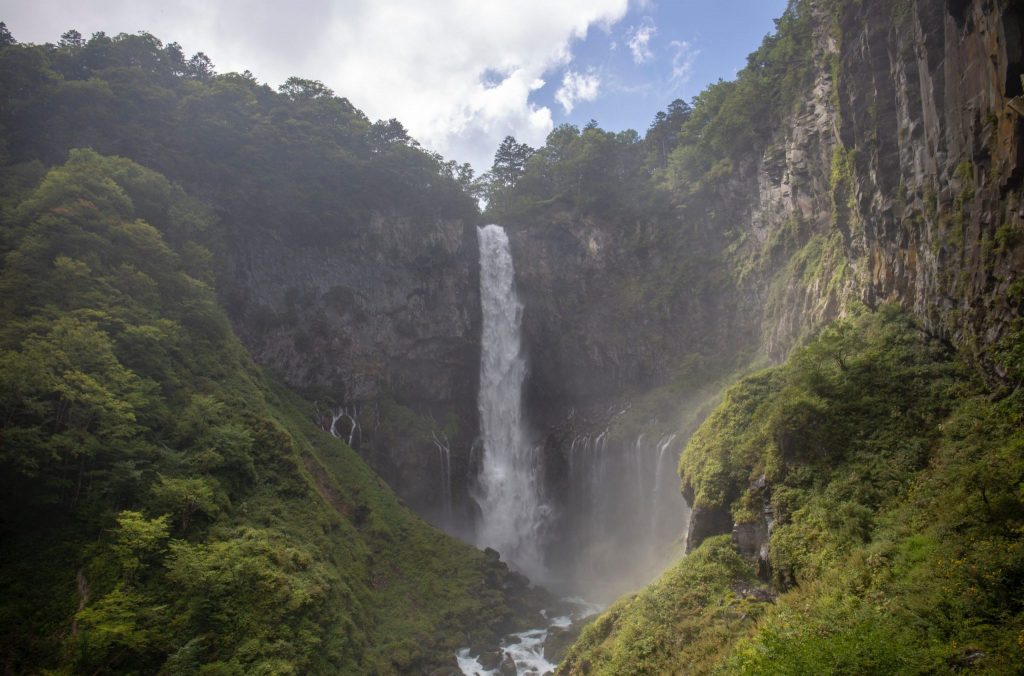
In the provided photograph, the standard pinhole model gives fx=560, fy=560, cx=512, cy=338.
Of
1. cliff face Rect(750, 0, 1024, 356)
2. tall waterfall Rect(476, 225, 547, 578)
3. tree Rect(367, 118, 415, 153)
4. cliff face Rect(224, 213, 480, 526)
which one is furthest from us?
tree Rect(367, 118, 415, 153)

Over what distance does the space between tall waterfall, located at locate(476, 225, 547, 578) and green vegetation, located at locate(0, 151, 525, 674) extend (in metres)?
9.73

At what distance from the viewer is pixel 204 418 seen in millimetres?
20297

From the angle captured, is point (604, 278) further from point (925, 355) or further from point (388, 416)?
point (925, 355)

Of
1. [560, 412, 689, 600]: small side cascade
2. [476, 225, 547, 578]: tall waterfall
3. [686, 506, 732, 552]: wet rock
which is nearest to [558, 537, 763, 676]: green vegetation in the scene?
[686, 506, 732, 552]: wet rock

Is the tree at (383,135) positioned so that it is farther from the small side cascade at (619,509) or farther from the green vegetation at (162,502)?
the small side cascade at (619,509)

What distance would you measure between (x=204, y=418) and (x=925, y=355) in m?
22.8

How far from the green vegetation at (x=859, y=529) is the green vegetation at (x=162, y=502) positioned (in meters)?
8.94

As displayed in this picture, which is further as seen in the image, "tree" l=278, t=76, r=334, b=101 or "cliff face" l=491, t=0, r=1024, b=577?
"tree" l=278, t=76, r=334, b=101

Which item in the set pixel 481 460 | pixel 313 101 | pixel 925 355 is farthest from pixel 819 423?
pixel 313 101

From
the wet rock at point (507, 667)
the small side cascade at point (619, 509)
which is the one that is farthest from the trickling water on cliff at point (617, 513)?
the wet rock at point (507, 667)

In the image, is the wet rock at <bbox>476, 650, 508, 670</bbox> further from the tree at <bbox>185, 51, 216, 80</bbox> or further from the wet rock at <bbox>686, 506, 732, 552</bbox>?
the tree at <bbox>185, 51, 216, 80</bbox>

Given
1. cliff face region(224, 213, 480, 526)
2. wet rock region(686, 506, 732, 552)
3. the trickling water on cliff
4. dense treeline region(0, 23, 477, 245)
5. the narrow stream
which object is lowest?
the narrow stream

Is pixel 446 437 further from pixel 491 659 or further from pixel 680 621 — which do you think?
pixel 680 621

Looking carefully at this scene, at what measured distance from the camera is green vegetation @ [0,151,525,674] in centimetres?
1411
